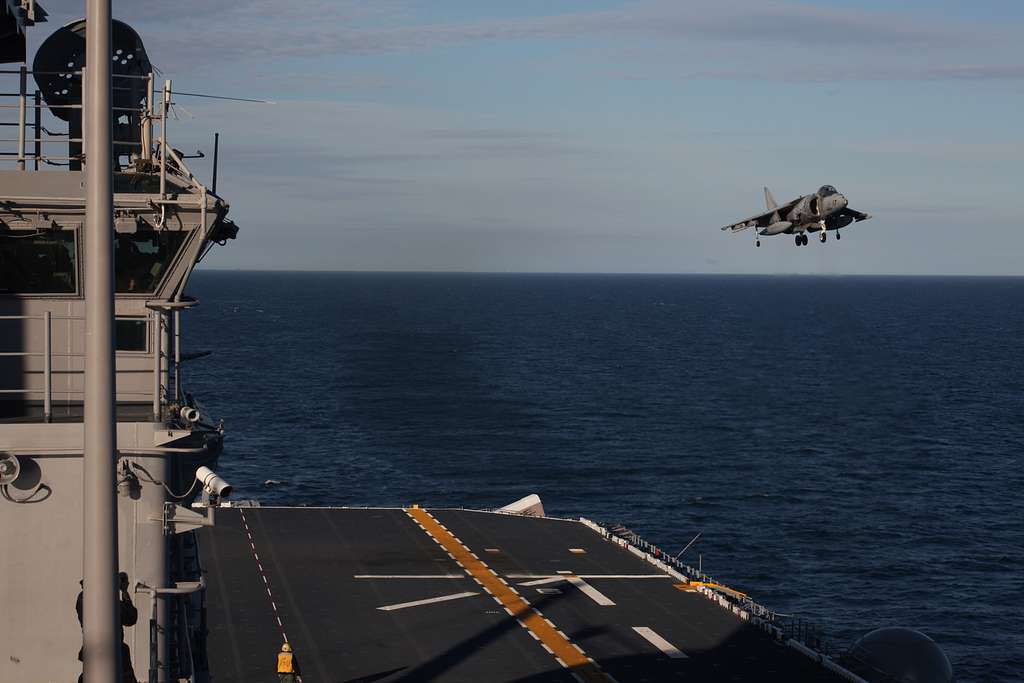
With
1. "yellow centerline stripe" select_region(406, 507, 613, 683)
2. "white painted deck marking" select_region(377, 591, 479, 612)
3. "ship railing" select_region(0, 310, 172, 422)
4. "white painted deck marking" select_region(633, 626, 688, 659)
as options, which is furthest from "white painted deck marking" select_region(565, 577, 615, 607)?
"ship railing" select_region(0, 310, 172, 422)

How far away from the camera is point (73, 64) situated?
22703mm

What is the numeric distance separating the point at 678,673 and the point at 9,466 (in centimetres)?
2764

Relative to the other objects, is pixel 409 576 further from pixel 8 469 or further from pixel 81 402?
pixel 8 469

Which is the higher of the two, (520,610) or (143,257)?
(143,257)

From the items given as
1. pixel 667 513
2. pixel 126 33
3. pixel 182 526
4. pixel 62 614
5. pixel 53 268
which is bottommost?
pixel 667 513

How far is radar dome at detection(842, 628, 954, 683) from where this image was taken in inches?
1507

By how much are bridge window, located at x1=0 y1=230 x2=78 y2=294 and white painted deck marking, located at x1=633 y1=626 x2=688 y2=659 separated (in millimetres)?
27253

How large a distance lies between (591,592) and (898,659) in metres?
12.9

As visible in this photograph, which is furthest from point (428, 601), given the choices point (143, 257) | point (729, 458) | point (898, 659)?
point (729, 458)

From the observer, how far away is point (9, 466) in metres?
14.4

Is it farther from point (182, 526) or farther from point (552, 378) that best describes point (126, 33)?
point (552, 378)

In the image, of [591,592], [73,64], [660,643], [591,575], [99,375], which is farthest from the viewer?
[591,575]

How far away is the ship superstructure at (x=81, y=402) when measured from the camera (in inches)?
580

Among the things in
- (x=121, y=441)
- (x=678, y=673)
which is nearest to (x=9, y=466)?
(x=121, y=441)
